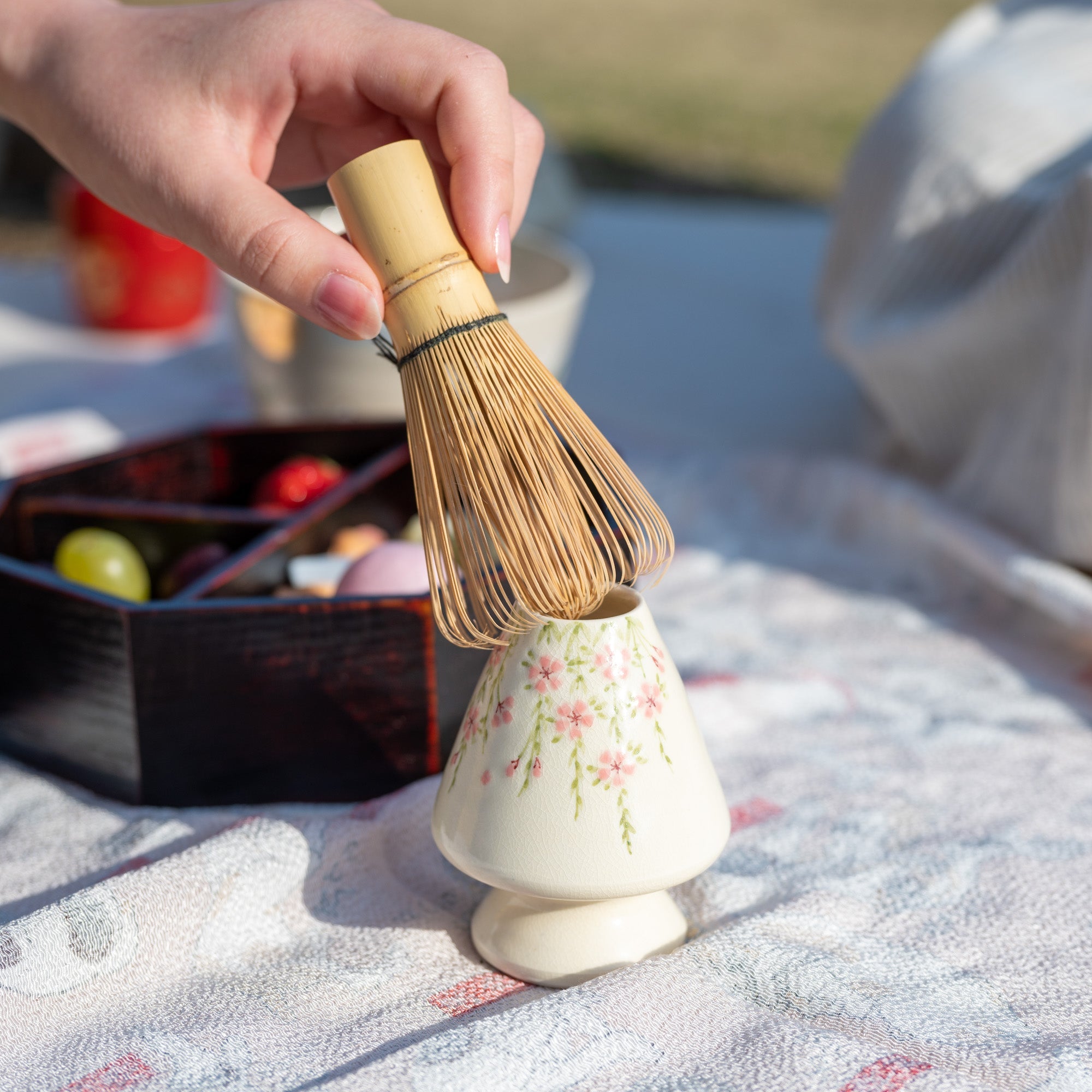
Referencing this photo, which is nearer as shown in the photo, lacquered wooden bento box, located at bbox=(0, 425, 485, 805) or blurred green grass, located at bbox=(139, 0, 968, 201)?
lacquered wooden bento box, located at bbox=(0, 425, 485, 805)

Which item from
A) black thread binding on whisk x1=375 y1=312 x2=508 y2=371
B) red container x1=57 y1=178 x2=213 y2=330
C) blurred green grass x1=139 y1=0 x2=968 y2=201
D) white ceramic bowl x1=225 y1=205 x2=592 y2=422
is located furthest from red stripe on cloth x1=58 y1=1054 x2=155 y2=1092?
blurred green grass x1=139 y1=0 x2=968 y2=201

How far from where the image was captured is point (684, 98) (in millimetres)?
3400

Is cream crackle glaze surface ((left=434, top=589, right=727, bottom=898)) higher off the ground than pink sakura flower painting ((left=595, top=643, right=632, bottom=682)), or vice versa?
pink sakura flower painting ((left=595, top=643, right=632, bottom=682))

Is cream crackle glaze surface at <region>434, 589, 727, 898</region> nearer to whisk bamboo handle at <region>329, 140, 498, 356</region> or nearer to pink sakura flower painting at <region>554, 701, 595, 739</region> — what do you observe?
pink sakura flower painting at <region>554, 701, 595, 739</region>

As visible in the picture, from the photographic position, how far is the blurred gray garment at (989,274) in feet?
2.15

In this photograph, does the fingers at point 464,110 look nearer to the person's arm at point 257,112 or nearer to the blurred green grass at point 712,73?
the person's arm at point 257,112

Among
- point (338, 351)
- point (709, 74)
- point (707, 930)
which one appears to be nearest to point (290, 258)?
point (707, 930)

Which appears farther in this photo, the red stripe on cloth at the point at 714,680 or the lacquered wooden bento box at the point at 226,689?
the red stripe on cloth at the point at 714,680

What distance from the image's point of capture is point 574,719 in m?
0.37

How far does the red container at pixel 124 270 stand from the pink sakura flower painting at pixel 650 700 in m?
0.88

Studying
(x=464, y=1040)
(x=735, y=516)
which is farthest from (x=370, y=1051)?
(x=735, y=516)

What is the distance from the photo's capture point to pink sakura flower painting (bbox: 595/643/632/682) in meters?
0.38

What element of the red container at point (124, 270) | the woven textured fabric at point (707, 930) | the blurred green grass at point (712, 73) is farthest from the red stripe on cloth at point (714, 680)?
the blurred green grass at point (712, 73)

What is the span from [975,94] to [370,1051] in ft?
2.18
